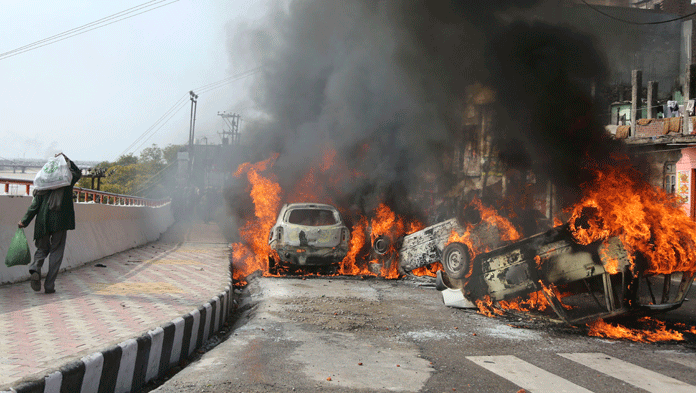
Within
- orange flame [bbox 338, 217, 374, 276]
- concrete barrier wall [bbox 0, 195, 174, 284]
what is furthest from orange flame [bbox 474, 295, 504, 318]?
concrete barrier wall [bbox 0, 195, 174, 284]

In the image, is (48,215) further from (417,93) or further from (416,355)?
(417,93)

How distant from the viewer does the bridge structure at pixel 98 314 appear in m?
3.68

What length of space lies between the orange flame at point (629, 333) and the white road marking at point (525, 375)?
1793mm

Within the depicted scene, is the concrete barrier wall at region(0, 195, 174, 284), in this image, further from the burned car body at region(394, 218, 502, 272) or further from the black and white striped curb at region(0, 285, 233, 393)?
the burned car body at region(394, 218, 502, 272)

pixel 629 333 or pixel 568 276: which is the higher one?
pixel 568 276

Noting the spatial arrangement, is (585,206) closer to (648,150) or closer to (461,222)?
(461,222)

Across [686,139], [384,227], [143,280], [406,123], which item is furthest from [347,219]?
[686,139]

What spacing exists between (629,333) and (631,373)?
74.0 inches

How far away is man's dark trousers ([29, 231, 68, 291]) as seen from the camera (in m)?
6.67

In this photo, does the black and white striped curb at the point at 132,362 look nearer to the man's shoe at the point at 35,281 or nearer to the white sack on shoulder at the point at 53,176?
the man's shoe at the point at 35,281

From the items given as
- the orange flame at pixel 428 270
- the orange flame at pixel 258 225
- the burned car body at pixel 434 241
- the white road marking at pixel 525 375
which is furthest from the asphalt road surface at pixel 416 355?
the orange flame at pixel 258 225

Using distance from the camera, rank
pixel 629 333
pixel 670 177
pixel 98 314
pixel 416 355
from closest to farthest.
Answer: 1. pixel 416 355
2. pixel 98 314
3. pixel 629 333
4. pixel 670 177

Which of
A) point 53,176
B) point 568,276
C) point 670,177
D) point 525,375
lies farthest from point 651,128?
point 53,176

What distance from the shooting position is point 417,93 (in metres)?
16.5
